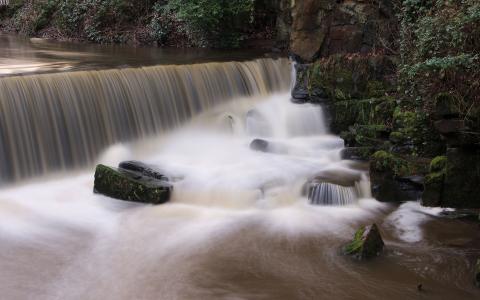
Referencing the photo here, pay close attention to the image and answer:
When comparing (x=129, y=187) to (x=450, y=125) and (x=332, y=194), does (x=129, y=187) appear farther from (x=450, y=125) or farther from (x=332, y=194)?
(x=450, y=125)

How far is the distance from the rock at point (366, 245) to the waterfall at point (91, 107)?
18.0ft

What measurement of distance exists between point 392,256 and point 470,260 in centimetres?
87

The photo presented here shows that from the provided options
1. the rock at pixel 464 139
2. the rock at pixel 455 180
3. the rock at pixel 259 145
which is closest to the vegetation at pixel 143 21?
the rock at pixel 259 145

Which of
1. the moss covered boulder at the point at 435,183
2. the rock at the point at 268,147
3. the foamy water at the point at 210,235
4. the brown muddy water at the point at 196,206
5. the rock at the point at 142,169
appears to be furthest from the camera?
the rock at the point at 268,147

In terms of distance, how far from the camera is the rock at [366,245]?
6027mm

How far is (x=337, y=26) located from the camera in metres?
12.8

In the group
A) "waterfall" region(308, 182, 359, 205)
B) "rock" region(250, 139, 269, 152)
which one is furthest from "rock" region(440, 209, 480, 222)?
"rock" region(250, 139, 269, 152)

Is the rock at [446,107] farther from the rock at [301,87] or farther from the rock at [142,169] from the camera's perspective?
the rock at [301,87]

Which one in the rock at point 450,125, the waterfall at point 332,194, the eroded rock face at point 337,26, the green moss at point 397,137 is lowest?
the waterfall at point 332,194

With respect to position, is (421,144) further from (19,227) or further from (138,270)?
(19,227)

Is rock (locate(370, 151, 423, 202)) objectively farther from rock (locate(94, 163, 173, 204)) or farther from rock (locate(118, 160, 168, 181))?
rock (locate(118, 160, 168, 181))

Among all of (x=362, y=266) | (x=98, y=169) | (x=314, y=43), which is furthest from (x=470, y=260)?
(x=314, y=43)

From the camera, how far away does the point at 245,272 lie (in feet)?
19.4

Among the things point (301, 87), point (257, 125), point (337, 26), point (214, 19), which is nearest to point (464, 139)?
point (257, 125)
